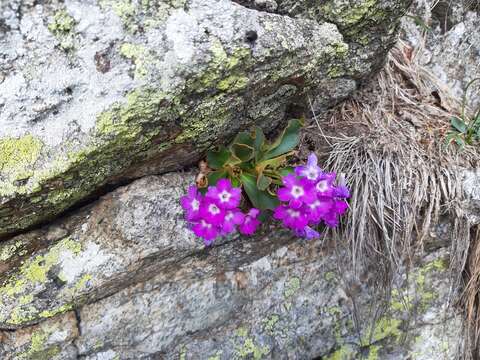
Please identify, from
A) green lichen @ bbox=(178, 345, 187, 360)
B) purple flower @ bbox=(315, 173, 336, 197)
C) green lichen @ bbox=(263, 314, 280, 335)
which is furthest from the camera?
green lichen @ bbox=(263, 314, 280, 335)

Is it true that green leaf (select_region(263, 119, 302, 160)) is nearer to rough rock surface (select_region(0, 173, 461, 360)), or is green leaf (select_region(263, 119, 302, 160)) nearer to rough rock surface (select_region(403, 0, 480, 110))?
rough rock surface (select_region(0, 173, 461, 360))

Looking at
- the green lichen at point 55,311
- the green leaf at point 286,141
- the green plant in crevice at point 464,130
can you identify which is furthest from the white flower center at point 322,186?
the green lichen at point 55,311

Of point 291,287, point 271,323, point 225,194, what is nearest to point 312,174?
point 225,194

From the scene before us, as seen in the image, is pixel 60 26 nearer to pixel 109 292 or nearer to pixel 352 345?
pixel 109 292


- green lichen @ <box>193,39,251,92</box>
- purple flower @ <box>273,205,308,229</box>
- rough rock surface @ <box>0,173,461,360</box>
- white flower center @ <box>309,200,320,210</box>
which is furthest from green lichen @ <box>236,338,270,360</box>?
green lichen @ <box>193,39,251,92</box>

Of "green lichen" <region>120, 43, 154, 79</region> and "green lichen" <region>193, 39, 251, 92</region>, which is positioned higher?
"green lichen" <region>120, 43, 154, 79</region>

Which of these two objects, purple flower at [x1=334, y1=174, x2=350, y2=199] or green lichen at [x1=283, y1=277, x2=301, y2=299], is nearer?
purple flower at [x1=334, y1=174, x2=350, y2=199]

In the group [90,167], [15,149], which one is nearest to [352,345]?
[90,167]
